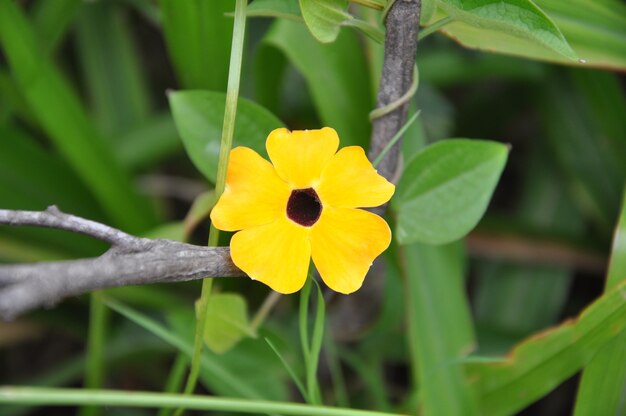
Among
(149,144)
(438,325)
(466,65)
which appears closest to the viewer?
(438,325)

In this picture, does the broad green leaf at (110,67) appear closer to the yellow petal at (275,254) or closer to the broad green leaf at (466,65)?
the broad green leaf at (466,65)

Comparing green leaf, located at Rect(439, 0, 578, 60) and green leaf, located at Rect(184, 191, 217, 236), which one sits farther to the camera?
green leaf, located at Rect(184, 191, 217, 236)

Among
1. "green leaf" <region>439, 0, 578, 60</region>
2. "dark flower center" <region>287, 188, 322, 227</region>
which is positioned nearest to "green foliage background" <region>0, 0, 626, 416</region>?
"green leaf" <region>439, 0, 578, 60</region>

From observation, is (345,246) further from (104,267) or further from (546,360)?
(546,360)

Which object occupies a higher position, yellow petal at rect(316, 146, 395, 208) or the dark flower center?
yellow petal at rect(316, 146, 395, 208)

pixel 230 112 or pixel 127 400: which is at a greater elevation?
pixel 230 112

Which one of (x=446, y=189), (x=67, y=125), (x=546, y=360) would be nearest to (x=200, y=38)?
(x=67, y=125)

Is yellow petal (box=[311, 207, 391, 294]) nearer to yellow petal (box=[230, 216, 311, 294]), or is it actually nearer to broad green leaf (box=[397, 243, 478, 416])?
yellow petal (box=[230, 216, 311, 294])
